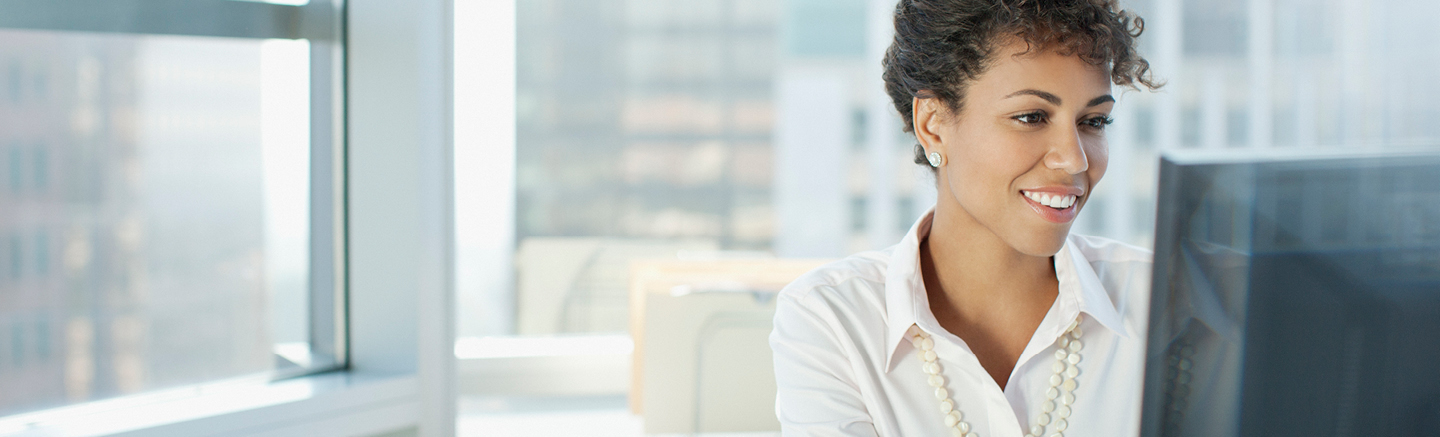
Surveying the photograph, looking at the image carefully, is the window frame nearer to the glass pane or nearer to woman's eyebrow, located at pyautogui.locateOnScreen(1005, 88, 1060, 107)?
the glass pane

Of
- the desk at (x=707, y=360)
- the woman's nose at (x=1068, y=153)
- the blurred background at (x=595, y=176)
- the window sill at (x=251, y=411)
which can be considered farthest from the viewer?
the desk at (x=707, y=360)

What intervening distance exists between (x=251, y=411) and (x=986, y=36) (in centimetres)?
128

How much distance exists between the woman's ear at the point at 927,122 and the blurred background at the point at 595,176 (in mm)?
951

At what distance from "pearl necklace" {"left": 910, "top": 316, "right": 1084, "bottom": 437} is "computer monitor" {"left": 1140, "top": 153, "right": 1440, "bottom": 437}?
28.0 inches

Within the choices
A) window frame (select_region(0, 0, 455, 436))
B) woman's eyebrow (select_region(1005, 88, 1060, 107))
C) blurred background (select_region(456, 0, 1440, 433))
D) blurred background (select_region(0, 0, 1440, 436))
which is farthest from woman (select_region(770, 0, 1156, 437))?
blurred background (select_region(456, 0, 1440, 433))

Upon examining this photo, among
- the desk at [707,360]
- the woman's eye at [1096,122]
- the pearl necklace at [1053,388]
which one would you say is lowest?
the desk at [707,360]

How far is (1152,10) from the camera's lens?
3.07m

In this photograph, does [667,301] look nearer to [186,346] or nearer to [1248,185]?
[186,346]

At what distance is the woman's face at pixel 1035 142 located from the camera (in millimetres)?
1059

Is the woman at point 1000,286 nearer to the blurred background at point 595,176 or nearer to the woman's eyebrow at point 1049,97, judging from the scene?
the woman's eyebrow at point 1049,97

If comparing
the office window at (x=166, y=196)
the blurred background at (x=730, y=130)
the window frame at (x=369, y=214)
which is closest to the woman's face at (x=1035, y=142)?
the window frame at (x=369, y=214)

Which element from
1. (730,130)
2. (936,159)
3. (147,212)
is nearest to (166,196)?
(147,212)

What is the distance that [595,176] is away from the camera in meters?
2.80

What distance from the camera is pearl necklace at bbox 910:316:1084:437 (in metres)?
1.08
